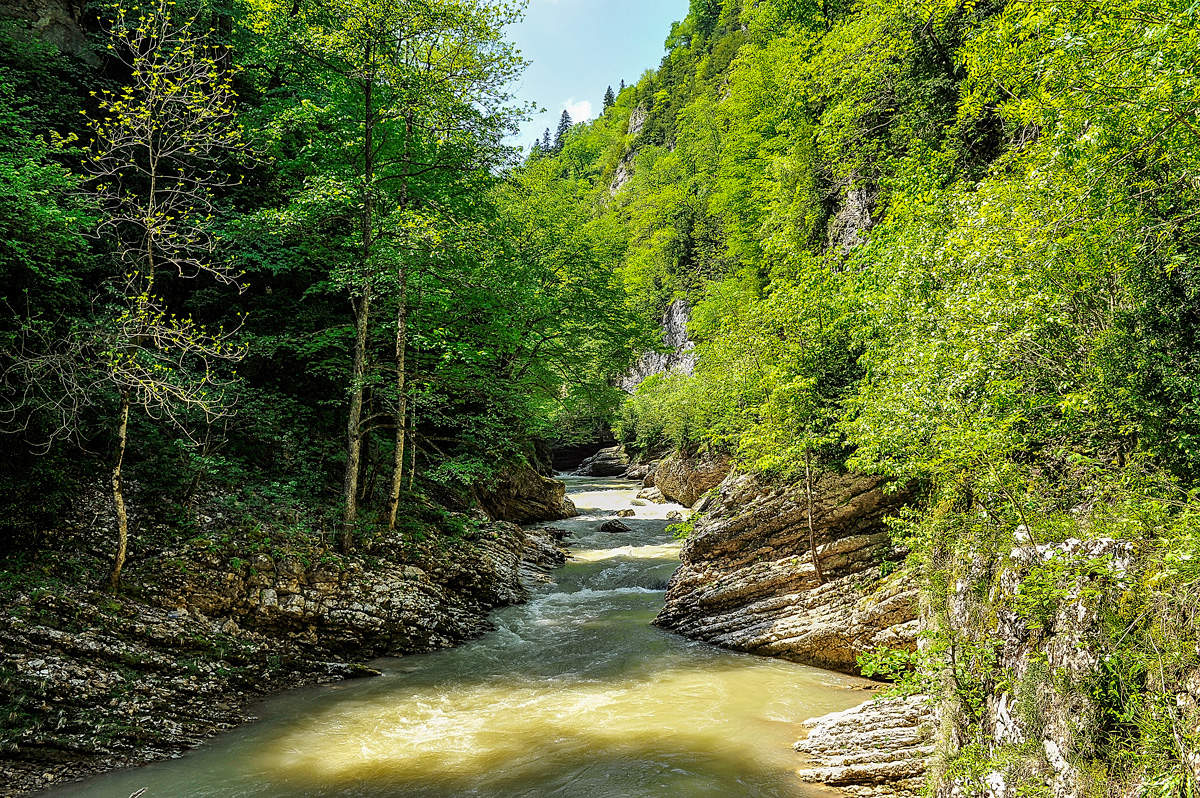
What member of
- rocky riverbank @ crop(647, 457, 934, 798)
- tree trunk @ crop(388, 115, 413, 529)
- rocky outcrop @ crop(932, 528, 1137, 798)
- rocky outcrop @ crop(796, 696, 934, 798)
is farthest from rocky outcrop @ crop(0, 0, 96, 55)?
rocky outcrop @ crop(796, 696, 934, 798)

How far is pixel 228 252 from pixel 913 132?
17.9 meters

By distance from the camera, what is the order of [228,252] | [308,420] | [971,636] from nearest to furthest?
[971,636] < [228,252] < [308,420]

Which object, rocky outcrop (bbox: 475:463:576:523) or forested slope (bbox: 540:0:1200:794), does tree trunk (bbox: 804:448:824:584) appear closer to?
forested slope (bbox: 540:0:1200:794)

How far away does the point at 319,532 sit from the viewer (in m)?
12.4

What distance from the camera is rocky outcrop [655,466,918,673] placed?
1075 cm

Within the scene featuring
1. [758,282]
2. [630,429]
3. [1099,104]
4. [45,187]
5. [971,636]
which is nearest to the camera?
[1099,104]

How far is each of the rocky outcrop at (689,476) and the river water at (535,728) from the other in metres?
16.2

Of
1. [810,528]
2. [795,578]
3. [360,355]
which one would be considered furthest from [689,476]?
[360,355]

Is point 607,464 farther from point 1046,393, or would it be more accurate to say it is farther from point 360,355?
point 1046,393

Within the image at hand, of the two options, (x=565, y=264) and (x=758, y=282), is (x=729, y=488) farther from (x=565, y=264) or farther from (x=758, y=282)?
(x=758, y=282)

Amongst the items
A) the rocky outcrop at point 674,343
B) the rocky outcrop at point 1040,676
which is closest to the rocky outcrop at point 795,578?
the rocky outcrop at point 1040,676

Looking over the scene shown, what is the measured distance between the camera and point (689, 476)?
3053 centimetres

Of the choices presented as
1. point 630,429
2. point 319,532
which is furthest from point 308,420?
point 630,429

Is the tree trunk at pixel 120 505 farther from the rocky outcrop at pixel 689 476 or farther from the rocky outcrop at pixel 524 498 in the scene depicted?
the rocky outcrop at pixel 689 476
